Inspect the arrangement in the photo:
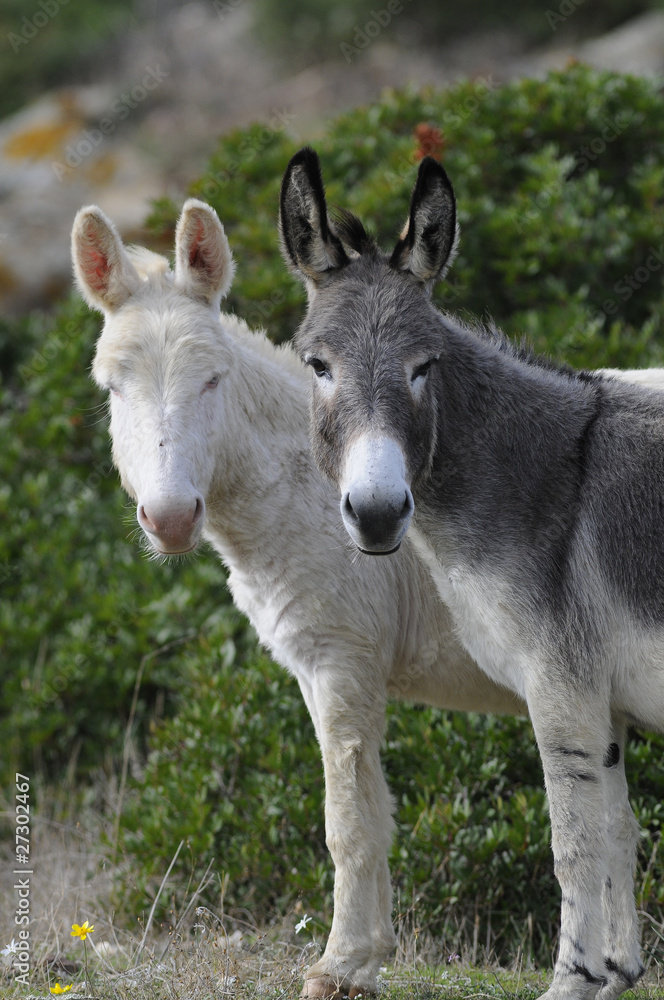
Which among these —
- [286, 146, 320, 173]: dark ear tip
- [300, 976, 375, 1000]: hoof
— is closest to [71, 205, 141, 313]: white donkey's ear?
[286, 146, 320, 173]: dark ear tip

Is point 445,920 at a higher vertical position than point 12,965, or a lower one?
higher

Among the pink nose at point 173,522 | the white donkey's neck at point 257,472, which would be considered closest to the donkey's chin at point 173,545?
the pink nose at point 173,522

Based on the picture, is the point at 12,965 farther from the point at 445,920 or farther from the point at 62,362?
the point at 62,362

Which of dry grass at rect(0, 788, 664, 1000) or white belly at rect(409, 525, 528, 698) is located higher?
white belly at rect(409, 525, 528, 698)

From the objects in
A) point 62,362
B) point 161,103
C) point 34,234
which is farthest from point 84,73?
point 62,362

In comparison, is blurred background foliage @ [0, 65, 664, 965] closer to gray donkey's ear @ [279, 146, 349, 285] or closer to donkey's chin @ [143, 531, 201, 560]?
donkey's chin @ [143, 531, 201, 560]

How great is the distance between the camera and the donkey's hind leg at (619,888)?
11.3 ft

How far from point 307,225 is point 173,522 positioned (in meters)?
1.18

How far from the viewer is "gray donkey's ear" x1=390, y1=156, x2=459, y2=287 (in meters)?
3.27

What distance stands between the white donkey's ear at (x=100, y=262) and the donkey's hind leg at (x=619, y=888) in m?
2.58

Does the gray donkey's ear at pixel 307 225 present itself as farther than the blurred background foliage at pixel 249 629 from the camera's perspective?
No

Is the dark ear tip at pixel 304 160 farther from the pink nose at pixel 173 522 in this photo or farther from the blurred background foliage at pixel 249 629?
the blurred background foliage at pixel 249 629

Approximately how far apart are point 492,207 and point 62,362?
350 cm

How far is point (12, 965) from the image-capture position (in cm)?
403
